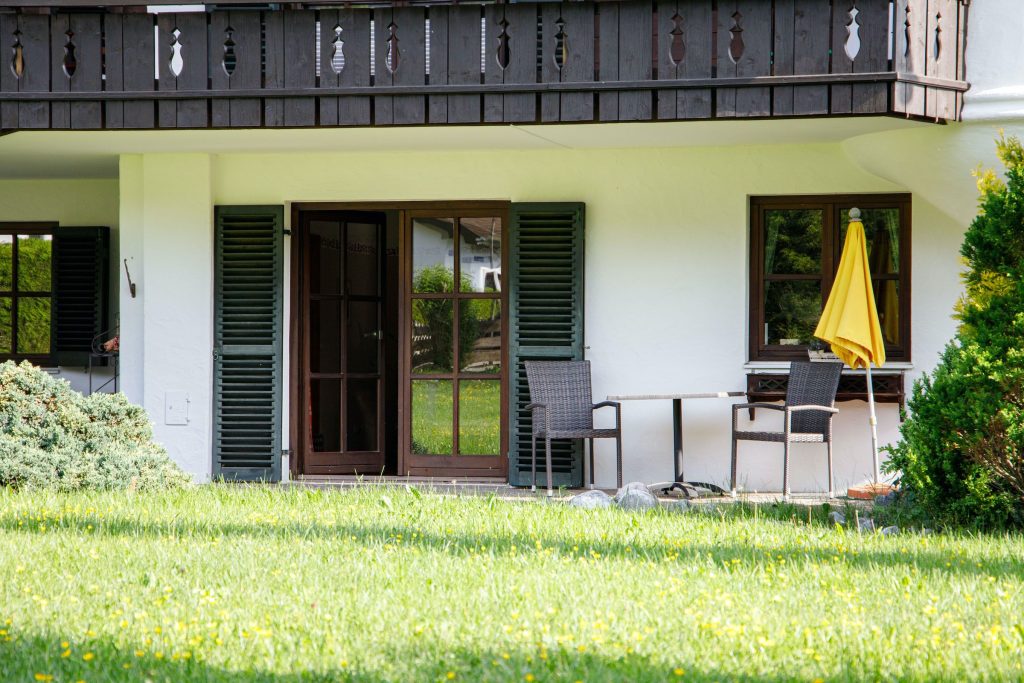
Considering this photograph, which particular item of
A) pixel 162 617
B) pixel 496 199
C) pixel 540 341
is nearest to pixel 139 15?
pixel 496 199

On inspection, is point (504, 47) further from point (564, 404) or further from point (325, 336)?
point (325, 336)

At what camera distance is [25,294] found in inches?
415

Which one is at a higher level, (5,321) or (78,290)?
(78,290)

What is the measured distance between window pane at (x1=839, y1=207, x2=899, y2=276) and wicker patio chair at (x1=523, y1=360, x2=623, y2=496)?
2221 millimetres

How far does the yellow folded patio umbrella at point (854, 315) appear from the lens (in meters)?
7.84

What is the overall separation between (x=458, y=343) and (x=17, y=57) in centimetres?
378

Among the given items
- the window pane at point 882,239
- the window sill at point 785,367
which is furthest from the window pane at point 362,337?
the window pane at point 882,239

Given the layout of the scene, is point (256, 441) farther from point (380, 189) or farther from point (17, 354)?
point (17, 354)

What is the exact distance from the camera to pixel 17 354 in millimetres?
10508

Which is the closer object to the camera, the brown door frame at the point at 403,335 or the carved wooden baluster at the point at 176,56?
the carved wooden baluster at the point at 176,56

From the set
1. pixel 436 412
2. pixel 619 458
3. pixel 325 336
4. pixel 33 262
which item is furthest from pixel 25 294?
pixel 619 458

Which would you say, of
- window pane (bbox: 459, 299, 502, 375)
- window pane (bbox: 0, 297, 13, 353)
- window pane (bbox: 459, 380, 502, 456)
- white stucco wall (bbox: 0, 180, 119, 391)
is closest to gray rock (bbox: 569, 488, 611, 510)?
window pane (bbox: 459, 380, 502, 456)

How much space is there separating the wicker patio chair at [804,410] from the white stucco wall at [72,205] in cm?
568

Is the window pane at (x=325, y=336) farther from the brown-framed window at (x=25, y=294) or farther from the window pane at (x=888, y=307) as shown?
the window pane at (x=888, y=307)
